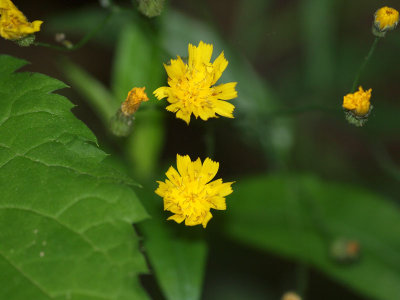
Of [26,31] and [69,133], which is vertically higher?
[26,31]

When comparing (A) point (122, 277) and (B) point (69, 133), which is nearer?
(A) point (122, 277)

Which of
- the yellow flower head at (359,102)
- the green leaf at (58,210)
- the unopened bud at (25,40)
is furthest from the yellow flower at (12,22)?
the yellow flower head at (359,102)

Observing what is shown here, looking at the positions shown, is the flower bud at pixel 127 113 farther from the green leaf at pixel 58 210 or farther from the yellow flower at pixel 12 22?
the yellow flower at pixel 12 22

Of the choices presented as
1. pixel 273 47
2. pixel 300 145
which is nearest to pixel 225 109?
pixel 300 145

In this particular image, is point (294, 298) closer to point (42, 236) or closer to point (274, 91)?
point (42, 236)

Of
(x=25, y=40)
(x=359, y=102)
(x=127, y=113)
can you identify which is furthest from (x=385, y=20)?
(x=25, y=40)

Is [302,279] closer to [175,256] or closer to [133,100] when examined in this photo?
[175,256]

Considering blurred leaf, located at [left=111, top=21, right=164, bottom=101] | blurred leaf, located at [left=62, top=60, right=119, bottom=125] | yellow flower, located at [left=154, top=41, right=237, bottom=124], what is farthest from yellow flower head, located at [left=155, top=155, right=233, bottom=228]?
blurred leaf, located at [left=62, top=60, right=119, bottom=125]

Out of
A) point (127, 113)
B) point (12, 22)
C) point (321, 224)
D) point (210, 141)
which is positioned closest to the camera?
point (12, 22)
